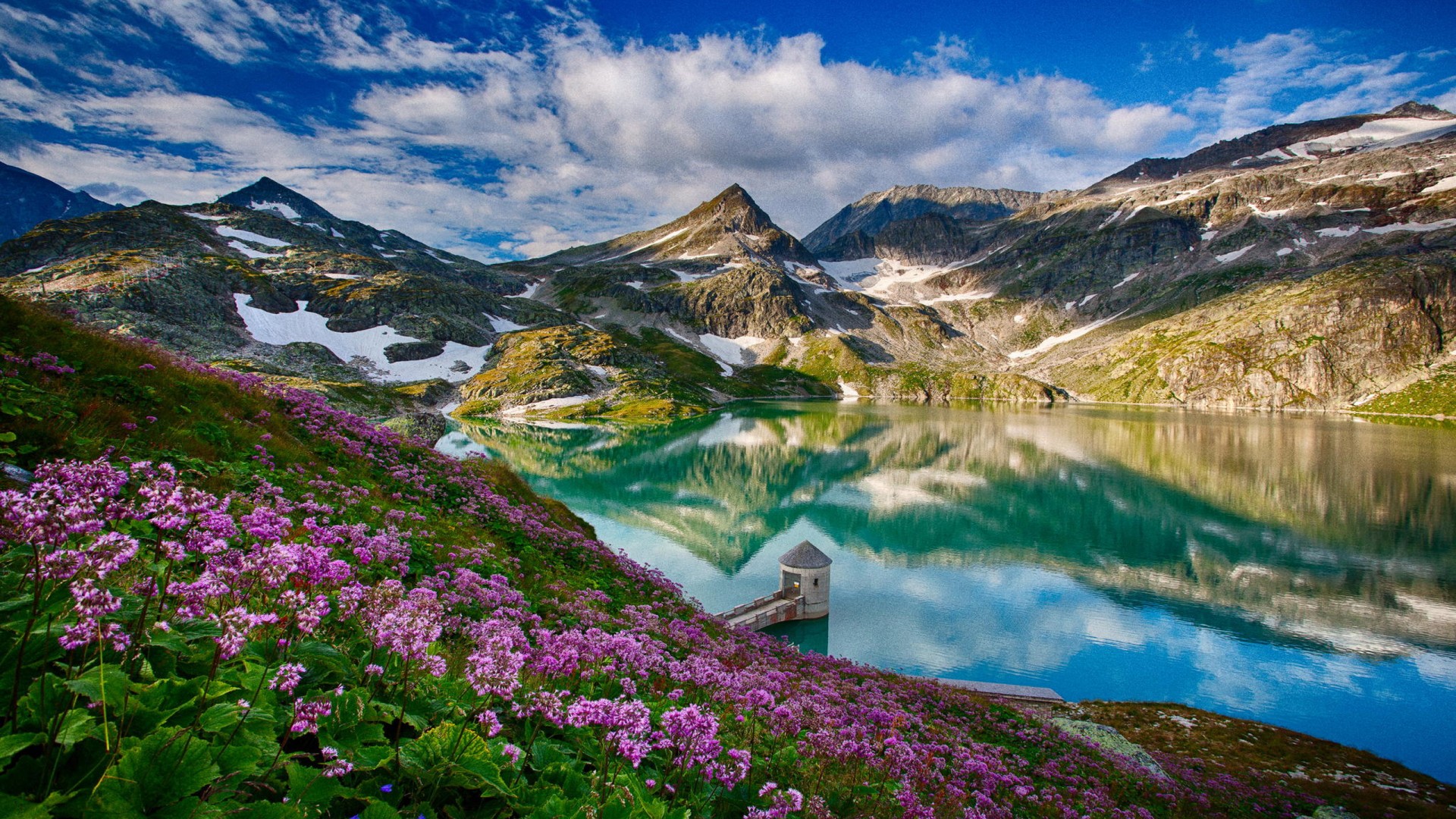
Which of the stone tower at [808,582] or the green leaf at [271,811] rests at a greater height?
the green leaf at [271,811]

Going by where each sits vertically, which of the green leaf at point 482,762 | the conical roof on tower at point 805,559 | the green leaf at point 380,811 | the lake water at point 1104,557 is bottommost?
the lake water at point 1104,557

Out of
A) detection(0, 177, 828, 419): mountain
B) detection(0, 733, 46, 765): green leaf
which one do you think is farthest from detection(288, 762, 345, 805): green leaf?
detection(0, 177, 828, 419): mountain

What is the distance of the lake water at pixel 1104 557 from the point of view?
30031 mm

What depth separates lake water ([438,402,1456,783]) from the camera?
30031 millimetres

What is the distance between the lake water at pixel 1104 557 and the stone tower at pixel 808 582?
1.11m

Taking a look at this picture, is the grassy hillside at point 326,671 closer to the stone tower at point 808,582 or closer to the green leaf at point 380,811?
the green leaf at point 380,811

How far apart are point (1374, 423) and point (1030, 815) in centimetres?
22728

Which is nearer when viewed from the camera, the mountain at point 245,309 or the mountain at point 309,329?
the mountain at point 245,309

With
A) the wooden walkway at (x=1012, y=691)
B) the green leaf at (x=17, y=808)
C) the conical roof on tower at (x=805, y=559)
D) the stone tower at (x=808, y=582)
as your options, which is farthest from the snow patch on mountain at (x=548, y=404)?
the green leaf at (x=17, y=808)

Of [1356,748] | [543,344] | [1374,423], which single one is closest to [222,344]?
[543,344]

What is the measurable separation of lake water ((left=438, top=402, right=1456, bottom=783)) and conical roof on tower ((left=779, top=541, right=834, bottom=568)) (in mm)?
3537

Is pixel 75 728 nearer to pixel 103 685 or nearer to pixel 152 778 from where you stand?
pixel 103 685

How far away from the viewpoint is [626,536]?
1944 inches

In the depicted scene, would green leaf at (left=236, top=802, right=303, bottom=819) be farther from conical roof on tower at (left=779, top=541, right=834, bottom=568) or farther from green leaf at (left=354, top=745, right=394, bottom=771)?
conical roof on tower at (left=779, top=541, right=834, bottom=568)
